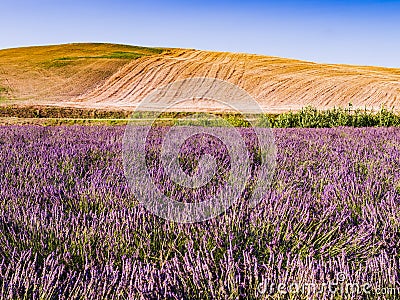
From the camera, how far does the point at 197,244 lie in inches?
70.0

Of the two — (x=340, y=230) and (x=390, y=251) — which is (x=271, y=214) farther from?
(x=390, y=251)

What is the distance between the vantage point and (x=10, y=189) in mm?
2508

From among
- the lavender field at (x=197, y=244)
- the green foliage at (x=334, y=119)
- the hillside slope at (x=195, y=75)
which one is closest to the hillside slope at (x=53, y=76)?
the hillside slope at (x=195, y=75)

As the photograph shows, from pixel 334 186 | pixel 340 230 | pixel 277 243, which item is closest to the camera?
pixel 277 243

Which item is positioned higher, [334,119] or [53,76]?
[53,76]

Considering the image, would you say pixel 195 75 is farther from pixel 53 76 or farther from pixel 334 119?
pixel 334 119

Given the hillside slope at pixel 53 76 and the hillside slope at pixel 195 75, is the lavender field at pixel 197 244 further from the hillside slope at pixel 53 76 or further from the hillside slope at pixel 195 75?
the hillside slope at pixel 53 76

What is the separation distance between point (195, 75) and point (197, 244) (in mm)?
29801

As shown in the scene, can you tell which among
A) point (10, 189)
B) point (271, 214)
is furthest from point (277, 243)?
point (10, 189)

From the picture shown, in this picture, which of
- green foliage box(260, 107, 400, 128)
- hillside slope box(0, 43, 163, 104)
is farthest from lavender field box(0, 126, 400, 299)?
hillside slope box(0, 43, 163, 104)

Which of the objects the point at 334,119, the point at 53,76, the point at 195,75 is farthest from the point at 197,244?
the point at 53,76

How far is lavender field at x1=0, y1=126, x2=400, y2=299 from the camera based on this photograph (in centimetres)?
137

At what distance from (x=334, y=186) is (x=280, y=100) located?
2587 cm

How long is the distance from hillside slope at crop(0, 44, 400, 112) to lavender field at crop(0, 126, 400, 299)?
22184mm
